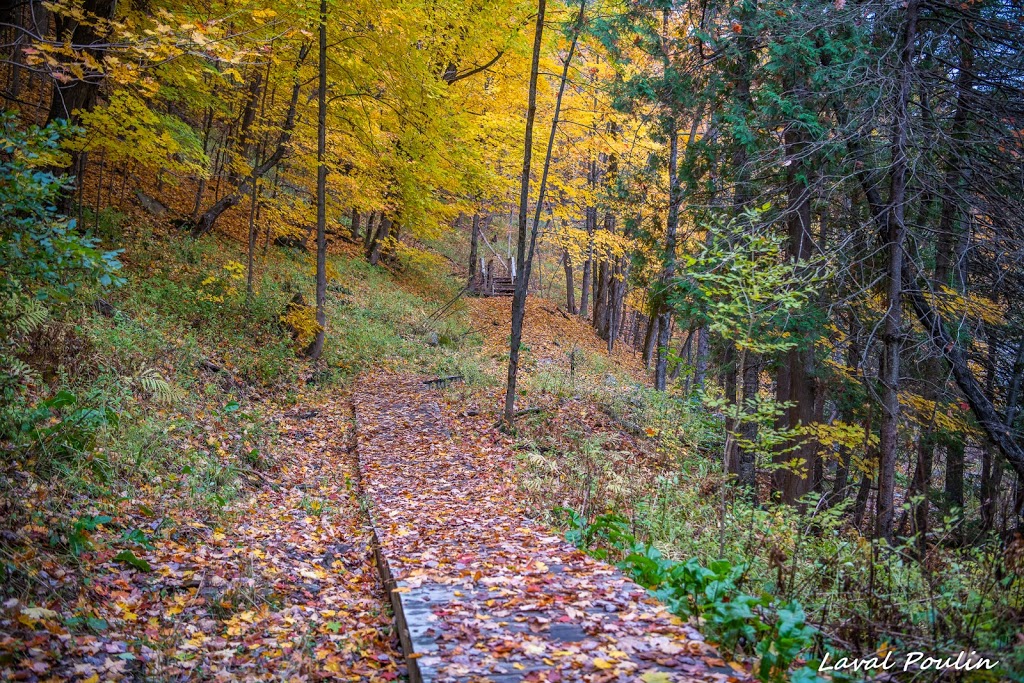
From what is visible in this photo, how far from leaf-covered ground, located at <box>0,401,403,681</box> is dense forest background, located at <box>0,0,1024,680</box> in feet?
1.16

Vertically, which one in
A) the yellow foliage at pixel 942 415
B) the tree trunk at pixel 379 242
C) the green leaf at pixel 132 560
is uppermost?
the tree trunk at pixel 379 242

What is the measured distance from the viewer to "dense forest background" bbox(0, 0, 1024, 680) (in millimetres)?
4645

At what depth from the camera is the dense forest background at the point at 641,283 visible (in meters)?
4.64

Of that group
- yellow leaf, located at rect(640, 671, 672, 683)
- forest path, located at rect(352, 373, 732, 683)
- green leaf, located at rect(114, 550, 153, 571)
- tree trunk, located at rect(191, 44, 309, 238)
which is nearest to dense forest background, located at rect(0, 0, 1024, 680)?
tree trunk, located at rect(191, 44, 309, 238)

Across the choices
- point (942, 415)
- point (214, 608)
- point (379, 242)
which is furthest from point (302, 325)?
point (942, 415)

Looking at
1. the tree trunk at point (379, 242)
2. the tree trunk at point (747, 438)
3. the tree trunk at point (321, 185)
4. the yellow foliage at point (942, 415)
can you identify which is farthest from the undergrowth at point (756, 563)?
the tree trunk at point (379, 242)

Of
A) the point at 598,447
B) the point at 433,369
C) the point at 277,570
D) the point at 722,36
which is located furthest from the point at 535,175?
the point at 277,570

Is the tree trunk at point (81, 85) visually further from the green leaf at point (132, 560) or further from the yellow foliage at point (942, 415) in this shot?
the yellow foliage at point (942, 415)

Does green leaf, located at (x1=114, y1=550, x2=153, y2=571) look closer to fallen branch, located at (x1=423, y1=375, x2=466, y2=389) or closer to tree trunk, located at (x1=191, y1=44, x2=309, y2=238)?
fallen branch, located at (x1=423, y1=375, x2=466, y2=389)

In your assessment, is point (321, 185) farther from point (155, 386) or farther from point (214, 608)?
point (214, 608)

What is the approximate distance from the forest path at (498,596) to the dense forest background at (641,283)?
404 mm

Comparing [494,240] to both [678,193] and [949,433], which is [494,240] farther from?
[949,433]

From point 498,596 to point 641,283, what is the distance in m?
9.06

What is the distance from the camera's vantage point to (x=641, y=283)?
Answer: 1241 centimetres
